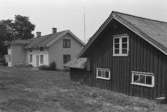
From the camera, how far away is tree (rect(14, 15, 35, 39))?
166 ft

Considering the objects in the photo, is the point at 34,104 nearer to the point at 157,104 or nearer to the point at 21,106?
the point at 21,106

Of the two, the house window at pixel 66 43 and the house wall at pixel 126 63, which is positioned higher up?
the house window at pixel 66 43

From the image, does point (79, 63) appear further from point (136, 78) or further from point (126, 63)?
point (136, 78)

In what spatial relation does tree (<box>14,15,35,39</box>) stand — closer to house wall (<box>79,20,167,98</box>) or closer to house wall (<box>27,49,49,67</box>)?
house wall (<box>27,49,49,67</box>)

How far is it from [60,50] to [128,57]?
19431 mm

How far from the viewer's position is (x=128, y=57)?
1206cm

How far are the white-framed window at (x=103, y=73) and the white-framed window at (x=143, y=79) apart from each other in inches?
85.4

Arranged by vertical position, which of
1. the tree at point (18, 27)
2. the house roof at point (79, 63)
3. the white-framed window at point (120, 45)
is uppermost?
the tree at point (18, 27)

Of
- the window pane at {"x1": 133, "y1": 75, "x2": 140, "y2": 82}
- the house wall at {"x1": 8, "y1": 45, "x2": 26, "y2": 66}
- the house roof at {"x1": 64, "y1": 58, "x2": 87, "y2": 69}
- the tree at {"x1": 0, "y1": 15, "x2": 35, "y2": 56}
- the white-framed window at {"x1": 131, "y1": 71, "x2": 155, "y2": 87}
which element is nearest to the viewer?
the white-framed window at {"x1": 131, "y1": 71, "x2": 155, "y2": 87}

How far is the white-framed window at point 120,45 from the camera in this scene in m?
12.3

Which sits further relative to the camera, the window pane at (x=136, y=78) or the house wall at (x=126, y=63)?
the window pane at (x=136, y=78)

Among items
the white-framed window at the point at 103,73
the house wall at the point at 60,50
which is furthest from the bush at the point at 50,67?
the white-framed window at the point at 103,73

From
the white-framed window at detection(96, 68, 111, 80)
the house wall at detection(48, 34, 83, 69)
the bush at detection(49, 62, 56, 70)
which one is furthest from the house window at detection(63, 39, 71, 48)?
the white-framed window at detection(96, 68, 111, 80)

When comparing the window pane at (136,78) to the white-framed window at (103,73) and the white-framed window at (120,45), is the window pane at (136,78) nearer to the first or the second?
the white-framed window at (120,45)
